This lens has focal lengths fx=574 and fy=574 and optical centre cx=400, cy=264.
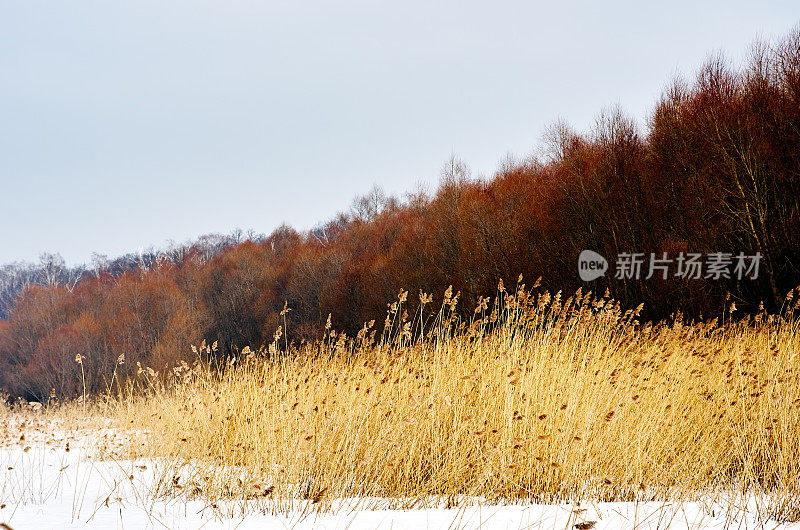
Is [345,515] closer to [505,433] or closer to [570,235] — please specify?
[505,433]

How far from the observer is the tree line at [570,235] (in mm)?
12734

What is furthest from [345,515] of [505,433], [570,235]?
[570,235]

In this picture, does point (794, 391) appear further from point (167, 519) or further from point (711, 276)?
point (711, 276)

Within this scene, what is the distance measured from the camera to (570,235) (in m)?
17.2

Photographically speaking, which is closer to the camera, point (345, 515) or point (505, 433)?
point (345, 515)

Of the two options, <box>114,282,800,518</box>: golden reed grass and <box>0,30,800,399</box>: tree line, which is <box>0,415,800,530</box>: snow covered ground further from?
<box>0,30,800,399</box>: tree line

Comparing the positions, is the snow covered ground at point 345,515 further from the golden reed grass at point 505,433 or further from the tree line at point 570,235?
the tree line at point 570,235

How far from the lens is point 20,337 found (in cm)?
3922

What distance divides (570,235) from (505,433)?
46.8 ft

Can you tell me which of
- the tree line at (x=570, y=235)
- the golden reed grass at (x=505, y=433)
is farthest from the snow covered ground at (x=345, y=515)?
the tree line at (x=570, y=235)

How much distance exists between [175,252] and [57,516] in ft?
208

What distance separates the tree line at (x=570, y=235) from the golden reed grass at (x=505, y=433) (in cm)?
78

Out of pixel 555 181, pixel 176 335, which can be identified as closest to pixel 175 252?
pixel 176 335

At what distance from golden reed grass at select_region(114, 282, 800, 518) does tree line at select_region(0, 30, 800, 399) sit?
2.57ft
